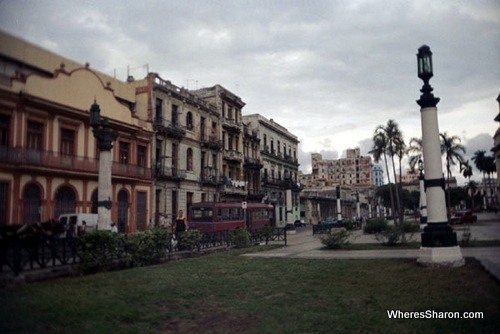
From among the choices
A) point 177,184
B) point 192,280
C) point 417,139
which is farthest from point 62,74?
point 417,139

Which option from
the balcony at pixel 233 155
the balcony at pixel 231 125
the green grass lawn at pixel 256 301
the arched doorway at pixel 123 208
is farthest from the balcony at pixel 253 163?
the green grass lawn at pixel 256 301

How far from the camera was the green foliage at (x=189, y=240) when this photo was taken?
15.8 meters

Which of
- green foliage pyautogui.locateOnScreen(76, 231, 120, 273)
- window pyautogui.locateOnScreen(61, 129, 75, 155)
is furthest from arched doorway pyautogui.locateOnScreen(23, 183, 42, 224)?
green foliage pyautogui.locateOnScreen(76, 231, 120, 273)

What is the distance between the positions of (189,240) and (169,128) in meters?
15.1

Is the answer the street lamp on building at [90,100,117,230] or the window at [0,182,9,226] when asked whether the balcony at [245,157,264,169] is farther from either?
the window at [0,182,9,226]

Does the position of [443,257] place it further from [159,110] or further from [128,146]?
[159,110]

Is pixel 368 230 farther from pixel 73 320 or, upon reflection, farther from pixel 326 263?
pixel 73 320

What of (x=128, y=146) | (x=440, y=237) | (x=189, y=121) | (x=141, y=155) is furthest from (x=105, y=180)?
(x=189, y=121)

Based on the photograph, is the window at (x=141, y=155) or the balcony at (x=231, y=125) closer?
the window at (x=141, y=155)

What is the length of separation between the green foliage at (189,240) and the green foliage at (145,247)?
1.87 m

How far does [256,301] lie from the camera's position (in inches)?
277

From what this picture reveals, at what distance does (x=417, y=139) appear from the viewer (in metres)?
42.2

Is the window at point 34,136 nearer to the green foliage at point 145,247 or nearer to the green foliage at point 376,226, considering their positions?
the green foliage at point 145,247

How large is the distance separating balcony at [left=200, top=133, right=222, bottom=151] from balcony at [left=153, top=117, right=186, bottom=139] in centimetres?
328
